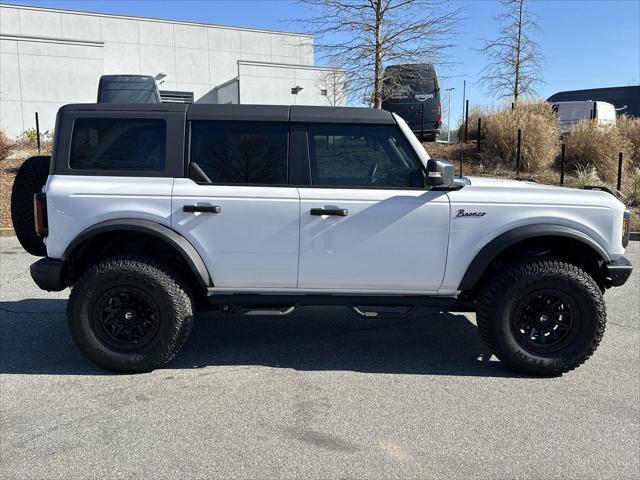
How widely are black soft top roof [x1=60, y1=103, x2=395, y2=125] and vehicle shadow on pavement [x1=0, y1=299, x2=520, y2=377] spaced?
1.79 metres

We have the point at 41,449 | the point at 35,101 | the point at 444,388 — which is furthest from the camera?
the point at 35,101

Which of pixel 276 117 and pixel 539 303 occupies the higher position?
pixel 276 117

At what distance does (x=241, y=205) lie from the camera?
3906 mm

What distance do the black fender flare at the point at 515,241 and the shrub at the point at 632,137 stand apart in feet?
40.0

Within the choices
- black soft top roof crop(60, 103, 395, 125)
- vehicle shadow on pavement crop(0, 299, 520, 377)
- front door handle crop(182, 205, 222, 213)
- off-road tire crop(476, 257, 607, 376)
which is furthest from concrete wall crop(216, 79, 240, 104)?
off-road tire crop(476, 257, 607, 376)

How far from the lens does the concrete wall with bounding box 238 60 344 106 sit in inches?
1011

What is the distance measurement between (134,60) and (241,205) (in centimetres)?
2782

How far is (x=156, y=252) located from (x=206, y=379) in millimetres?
1037

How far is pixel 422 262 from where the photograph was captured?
397 centimetres

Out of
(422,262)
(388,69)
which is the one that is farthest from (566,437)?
(388,69)

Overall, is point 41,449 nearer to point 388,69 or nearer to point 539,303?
point 539,303

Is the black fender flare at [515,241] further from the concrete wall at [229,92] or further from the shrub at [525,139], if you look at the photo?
the concrete wall at [229,92]

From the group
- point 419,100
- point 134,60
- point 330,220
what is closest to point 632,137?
point 419,100

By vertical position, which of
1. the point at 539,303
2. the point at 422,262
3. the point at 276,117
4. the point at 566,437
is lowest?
the point at 566,437
